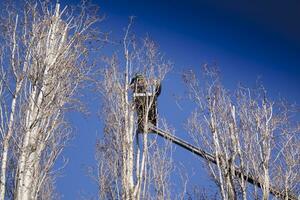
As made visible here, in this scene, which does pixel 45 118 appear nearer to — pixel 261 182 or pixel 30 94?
pixel 30 94

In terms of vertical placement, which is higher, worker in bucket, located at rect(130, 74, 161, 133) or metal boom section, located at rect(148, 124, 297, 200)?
worker in bucket, located at rect(130, 74, 161, 133)

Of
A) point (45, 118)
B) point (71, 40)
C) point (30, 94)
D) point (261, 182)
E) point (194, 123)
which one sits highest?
point (71, 40)

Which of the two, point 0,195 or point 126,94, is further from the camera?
point 126,94

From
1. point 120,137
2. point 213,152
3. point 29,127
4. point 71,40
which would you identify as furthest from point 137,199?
point 71,40

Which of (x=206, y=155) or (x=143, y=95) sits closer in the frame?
(x=206, y=155)

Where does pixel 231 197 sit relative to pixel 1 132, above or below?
below

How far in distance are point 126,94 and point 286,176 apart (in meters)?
3.89

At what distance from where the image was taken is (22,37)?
6324 millimetres

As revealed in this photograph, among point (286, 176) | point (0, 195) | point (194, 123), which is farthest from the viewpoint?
point (194, 123)

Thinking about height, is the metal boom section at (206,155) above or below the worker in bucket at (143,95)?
below

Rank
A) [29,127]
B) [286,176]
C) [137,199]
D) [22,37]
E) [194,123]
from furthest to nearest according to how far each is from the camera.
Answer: [194,123], [286,176], [137,199], [22,37], [29,127]

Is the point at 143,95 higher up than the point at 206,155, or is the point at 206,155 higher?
the point at 143,95

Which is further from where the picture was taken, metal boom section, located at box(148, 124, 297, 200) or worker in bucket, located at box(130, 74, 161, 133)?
worker in bucket, located at box(130, 74, 161, 133)

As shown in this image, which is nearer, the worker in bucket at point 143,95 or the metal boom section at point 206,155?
the metal boom section at point 206,155
